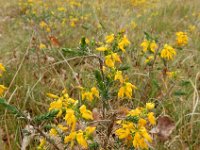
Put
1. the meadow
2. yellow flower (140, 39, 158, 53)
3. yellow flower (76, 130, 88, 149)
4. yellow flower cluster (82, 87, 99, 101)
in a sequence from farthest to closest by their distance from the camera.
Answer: yellow flower (140, 39, 158, 53), yellow flower cluster (82, 87, 99, 101), the meadow, yellow flower (76, 130, 88, 149)

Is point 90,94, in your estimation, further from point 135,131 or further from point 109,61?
point 135,131

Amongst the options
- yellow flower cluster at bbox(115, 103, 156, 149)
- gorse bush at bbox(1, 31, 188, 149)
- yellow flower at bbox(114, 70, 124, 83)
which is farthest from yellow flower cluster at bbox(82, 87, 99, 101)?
yellow flower cluster at bbox(115, 103, 156, 149)

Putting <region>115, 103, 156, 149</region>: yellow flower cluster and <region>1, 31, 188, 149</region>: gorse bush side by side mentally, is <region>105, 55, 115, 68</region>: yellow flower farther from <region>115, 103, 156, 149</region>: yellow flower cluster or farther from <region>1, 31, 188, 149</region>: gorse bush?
<region>115, 103, 156, 149</region>: yellow flower cluster

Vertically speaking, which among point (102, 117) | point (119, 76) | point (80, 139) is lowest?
point (102, 117)

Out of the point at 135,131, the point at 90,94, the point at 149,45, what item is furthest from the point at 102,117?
the point at 149,45

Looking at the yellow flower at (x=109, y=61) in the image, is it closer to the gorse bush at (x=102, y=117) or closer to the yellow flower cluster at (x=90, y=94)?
the gorse bush at (x=102, y=117)

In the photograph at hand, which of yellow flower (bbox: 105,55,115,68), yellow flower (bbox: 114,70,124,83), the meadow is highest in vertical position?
yellow flower (bbox: 105,55,115,68)

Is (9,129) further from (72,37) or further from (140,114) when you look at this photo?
(72,37)

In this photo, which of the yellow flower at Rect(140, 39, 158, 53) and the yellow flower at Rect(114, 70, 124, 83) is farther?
the yellow flower at Rect(140, 39, 158, 53)

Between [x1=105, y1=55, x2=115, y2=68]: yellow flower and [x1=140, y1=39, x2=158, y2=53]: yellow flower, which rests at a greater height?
[x1=105, y1=55, x2=115, y2=68]: yellow flower

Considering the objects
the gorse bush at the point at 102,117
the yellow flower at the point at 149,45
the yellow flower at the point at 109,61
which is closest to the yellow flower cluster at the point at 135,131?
the gorse bush at the point at 102,117
